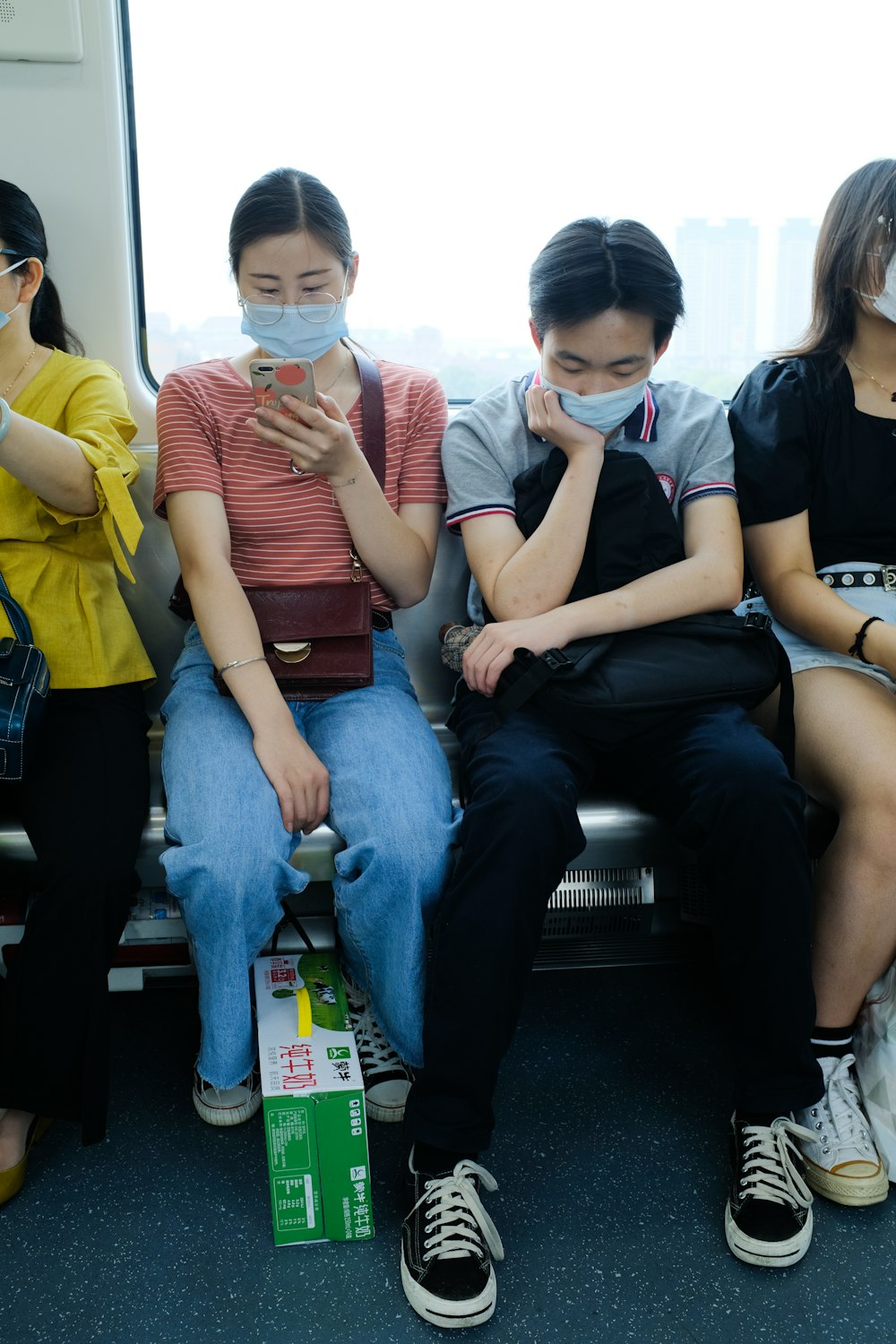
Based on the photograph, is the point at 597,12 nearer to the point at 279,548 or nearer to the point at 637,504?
the point at 637,504

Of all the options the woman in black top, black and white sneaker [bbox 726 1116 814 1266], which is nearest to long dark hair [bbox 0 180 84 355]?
the woman in black top

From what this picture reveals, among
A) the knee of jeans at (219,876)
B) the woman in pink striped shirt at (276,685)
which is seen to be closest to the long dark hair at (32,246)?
the woman in pink striped shirt at (276,685)

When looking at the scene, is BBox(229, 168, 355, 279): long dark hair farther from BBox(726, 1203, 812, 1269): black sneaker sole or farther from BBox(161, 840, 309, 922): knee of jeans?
BBox(726, 1203, 812, 1269): black sneaker sole

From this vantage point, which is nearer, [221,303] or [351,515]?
[351,515]

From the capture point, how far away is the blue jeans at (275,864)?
5.66 ft

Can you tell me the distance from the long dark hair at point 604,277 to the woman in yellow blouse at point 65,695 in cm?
89

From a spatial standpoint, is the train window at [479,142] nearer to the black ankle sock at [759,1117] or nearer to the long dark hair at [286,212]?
the long dark hair at [286,212]

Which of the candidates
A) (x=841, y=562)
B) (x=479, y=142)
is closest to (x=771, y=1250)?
(x=841, y=562)

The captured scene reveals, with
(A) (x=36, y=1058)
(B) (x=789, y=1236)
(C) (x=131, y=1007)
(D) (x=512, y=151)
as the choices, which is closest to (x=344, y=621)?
(A) (x=36, y=1058)

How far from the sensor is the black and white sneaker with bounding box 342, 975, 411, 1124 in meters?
1.97

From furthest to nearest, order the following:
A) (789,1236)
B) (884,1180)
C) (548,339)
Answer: (548,339), (884,1180), (789,1236)

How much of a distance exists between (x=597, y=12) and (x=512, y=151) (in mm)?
403

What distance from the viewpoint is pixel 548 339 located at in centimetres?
204

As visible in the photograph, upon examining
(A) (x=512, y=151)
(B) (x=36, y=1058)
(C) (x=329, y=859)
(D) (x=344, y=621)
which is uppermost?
(A) (x=512, y=151)
